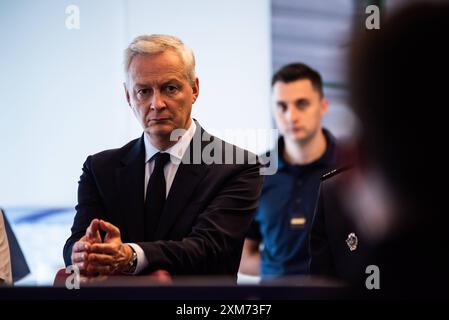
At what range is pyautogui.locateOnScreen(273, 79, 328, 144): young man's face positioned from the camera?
1.85m

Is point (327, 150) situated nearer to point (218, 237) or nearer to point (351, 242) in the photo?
point (218, 237)

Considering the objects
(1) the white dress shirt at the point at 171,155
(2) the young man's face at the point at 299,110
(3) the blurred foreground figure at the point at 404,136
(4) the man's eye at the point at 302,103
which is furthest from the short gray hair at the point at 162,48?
(3) the blurred foreground figure at the point at 404,136

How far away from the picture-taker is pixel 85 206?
58.0 inches

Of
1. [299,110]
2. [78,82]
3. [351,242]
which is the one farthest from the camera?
[299,110]

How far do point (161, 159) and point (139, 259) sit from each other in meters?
0.25

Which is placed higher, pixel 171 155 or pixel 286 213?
pixel 171 155

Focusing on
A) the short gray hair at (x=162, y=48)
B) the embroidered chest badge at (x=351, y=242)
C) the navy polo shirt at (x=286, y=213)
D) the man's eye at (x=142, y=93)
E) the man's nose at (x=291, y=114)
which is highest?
the short gray hair at (x=162, y=48)

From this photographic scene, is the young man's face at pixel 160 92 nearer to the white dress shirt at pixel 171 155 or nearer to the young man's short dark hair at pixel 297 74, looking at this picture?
the white dress shirt at pixel 171 155

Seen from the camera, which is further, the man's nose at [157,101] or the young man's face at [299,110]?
the young man's face at [299,110]

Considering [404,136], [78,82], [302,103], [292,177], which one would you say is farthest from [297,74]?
[404,136]

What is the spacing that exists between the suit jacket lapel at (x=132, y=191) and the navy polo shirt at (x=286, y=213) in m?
0.54

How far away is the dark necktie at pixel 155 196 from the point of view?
56.5 inches

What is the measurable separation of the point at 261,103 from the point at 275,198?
2.34ft

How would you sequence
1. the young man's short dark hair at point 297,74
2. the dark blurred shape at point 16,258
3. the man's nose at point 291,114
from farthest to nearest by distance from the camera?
the man's nose at point 291,114 < the young man's short dark hair at point 297,74 < the dark blurred shape at point 16,258
